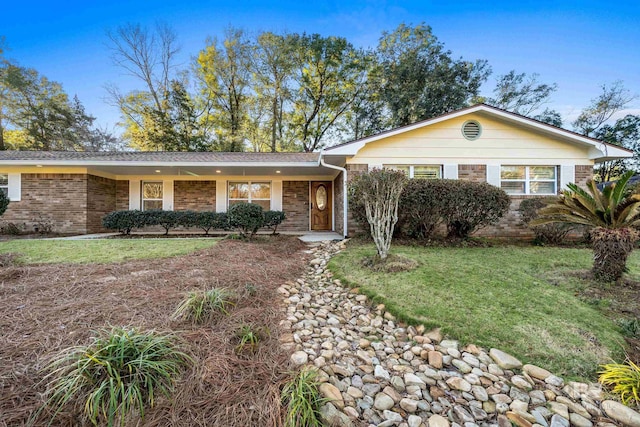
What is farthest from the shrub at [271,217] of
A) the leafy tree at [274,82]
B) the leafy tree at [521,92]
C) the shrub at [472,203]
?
the leafy tree at [521,92]

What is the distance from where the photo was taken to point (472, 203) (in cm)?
636

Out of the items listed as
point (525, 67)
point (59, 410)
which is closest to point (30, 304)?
point (59, 410)

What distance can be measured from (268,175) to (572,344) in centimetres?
1032

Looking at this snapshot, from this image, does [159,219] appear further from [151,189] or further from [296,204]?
[296,204]

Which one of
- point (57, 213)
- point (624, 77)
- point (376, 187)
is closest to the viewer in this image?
point (376, 187)

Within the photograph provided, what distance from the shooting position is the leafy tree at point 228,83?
19.1 meters

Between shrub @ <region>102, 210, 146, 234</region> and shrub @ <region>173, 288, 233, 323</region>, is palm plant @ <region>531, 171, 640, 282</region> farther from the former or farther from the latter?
shrub @ <region>102, 210, 146, 234</region>

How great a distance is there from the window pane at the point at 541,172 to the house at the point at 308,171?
0.03 meters

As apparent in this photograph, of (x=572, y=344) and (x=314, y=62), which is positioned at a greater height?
(x=314, y=62)

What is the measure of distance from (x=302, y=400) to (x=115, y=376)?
1.20 metres

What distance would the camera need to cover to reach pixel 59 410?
59.0 inches

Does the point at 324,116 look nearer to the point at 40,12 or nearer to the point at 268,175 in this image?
the point at 268,175

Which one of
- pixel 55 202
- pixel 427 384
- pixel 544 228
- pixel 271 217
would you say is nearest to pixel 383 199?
pixel 427 384

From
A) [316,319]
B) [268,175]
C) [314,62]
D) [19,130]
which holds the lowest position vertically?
[316,319]
